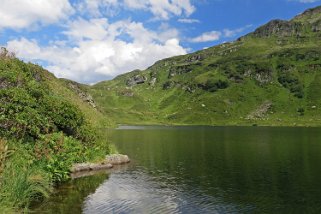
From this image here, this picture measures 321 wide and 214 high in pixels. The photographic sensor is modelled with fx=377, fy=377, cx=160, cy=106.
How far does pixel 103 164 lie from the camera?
73.5 metres

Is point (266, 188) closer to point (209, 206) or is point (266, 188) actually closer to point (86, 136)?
point (209, 206)

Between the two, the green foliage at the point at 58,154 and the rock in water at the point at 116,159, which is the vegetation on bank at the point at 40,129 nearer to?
the green foliage at the point at 58,154

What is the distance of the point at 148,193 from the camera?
5194 cm

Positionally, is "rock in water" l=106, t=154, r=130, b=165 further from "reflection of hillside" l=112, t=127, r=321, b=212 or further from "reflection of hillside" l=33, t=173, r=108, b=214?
"reflection of hillside" l=33, t=173, r=108, b=214

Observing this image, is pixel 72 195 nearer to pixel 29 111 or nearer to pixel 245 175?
pixel 29 111

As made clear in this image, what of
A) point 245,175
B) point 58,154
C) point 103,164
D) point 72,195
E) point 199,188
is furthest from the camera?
point 103,164

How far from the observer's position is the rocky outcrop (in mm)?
67088

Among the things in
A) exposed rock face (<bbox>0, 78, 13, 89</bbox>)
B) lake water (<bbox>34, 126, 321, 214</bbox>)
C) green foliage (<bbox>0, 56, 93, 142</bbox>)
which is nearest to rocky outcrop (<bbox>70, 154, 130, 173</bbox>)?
lake water (<bbox>34, 126, 321, 214</bbox>)

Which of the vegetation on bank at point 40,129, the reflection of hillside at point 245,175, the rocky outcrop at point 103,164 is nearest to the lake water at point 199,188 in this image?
the reflection of hillside at point 245,175

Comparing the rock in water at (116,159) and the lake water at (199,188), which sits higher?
the rock in water at (116,159)

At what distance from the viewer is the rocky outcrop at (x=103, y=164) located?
67.1 meters

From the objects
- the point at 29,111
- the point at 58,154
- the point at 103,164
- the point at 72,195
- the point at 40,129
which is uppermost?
the point at 29,111

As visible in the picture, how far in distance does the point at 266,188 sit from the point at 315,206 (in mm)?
10975

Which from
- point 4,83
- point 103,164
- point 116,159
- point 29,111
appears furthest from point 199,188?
point 4,83
